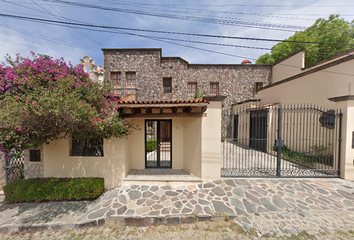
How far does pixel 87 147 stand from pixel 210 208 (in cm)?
449

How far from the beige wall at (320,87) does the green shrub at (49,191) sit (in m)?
10.2

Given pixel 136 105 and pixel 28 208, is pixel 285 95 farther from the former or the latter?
pixel 28 208

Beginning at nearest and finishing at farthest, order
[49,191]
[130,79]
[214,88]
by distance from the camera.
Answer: [49,191] → [130,79] → [214,88]

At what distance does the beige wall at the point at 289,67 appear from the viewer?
860cm

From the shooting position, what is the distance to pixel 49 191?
11.9 ft

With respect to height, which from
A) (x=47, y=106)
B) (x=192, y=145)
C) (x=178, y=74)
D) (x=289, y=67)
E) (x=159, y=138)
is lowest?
(x=192, y=145)

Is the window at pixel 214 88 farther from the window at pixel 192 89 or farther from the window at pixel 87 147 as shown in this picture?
the window at pixel 87 147

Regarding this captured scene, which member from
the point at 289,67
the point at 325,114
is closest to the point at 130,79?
the point at 325,114

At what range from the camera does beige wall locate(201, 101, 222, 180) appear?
4.30m

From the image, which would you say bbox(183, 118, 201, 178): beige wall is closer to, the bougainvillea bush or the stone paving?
the stone paving

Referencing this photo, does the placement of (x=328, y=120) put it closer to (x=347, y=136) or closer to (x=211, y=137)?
(x=347, y=136)

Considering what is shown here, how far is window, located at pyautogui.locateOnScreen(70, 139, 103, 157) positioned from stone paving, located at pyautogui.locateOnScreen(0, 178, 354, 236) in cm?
144

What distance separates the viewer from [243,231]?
2.69m

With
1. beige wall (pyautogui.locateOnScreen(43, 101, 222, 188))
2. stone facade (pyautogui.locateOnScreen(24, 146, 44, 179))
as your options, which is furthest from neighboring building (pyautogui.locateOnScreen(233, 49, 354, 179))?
stone facade (pyautogui.locateOnScreen(24, 146, 44, 179))
